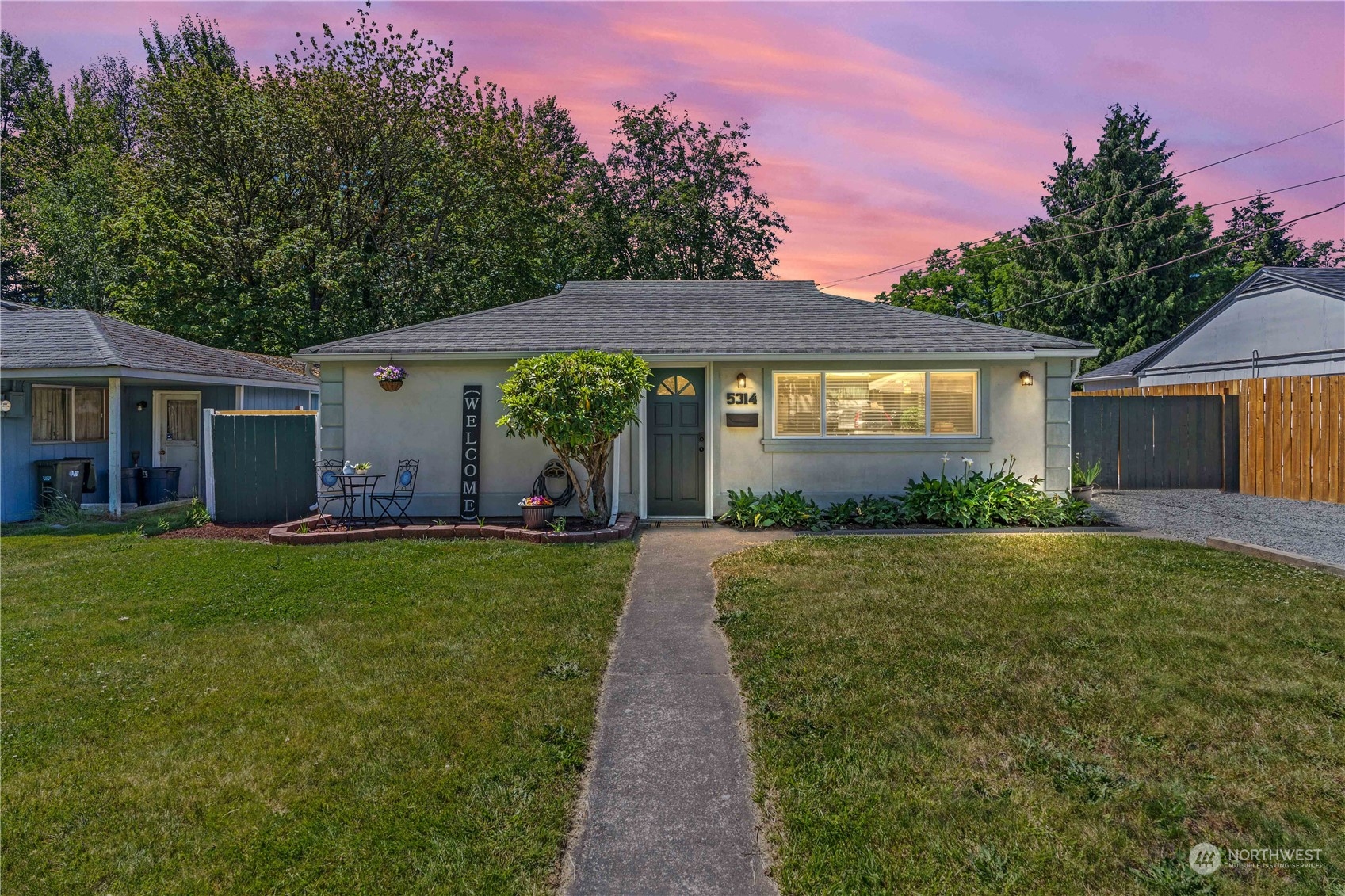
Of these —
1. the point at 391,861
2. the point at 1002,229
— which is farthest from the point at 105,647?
the point at 1002,229

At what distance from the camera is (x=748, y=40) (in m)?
8.83

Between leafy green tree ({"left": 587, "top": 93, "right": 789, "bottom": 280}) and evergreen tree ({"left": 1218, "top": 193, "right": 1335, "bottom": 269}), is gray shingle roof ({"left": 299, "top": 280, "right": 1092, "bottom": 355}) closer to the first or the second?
leafy green tree ({"left": 587, "top": 93, "right": 789, "bottom": 280})

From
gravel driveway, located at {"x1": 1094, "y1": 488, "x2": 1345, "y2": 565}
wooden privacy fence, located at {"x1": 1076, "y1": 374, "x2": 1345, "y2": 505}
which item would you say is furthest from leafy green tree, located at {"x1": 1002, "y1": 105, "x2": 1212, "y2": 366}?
gravel driveway, located at {"x1": 1094, "y1": 488, "x2": 1345, "y2": 565}

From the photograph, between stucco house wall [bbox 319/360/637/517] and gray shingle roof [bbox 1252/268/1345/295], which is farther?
gray shingle roof [bbox 1252/268/1345/295]

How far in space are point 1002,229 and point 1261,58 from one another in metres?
23.3

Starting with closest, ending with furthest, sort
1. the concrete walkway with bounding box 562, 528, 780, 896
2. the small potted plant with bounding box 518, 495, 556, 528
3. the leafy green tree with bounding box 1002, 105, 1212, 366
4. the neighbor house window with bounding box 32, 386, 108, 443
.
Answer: the concrete walkway with bounding box 562, 528, 780, 896, the small potted plant with bounding box 518, 495, 556, 528, the neighbor house window with bounding box 32, 386, 108, 443, the leafy green tree with bounding box 1002, 105, 1212, 366

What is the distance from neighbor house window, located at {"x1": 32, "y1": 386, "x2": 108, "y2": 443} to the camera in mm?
10609

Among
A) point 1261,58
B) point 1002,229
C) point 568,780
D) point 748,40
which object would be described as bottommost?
point 568,780

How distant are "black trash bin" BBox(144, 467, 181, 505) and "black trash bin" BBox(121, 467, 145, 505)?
55 millimetres

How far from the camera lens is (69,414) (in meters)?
11.0

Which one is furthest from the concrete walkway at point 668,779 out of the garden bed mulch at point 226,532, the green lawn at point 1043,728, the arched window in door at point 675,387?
the garden bed mulch at point 226,532

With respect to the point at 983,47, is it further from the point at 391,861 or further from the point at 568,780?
the point at 391,861

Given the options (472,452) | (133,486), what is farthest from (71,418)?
(472,452)

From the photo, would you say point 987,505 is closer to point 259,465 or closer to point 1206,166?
point 259,465
